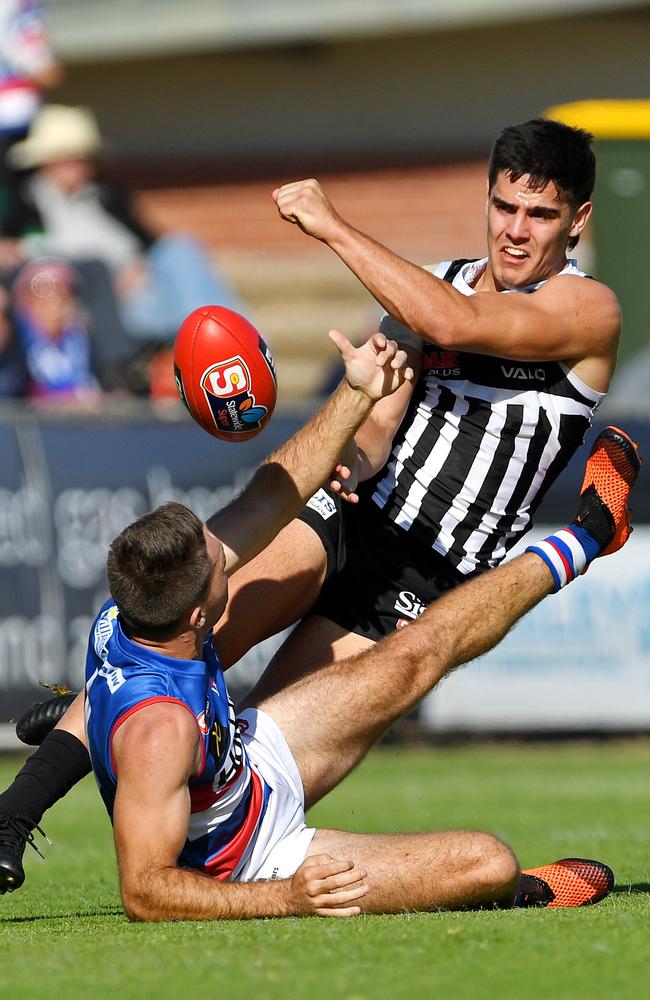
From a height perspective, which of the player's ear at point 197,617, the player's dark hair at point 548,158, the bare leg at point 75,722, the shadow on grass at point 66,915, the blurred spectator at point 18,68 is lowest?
the shadow on grass at point 66,915

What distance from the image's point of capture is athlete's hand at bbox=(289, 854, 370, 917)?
4.69m

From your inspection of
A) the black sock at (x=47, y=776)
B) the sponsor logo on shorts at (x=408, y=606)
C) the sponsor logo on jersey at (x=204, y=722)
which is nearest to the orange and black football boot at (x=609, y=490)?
the sponsor logo on shorts at (x=408, y=606)

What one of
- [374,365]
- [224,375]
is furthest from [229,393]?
[374,365]

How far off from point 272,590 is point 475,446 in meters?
0.90

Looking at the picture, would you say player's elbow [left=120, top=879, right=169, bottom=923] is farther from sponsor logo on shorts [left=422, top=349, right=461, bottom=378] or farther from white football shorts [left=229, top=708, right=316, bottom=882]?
sponsor logo on shorts [left=422, top=349, right=461, bottom=378]

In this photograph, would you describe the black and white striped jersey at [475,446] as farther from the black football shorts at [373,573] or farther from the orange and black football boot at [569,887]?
Answer: the orange and black football boot at [569,887]

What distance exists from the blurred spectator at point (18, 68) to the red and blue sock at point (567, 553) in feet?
32.5

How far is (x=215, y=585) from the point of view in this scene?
5012 millimetres

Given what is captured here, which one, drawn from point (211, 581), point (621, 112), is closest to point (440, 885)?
point (211, 581)

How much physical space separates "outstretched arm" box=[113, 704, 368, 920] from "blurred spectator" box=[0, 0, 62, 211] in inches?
418

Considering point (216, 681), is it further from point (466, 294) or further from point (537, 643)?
point (537, 643)

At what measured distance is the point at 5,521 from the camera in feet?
34.9

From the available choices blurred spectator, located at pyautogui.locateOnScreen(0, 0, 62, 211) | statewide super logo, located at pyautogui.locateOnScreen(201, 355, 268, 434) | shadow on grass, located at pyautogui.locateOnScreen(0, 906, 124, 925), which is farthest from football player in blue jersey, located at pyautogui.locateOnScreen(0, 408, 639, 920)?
blurred spectator, located at pyautogui.locateOnScreen(0, 0, 62, 211)

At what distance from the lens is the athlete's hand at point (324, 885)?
469cm
